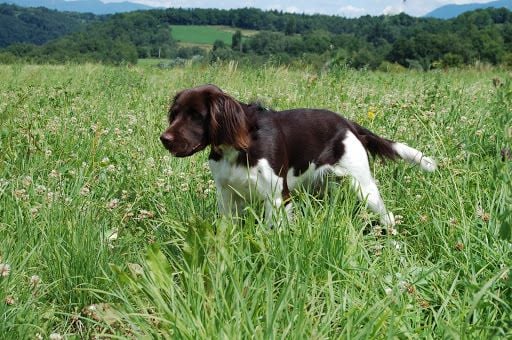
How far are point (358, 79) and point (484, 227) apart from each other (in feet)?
22.8

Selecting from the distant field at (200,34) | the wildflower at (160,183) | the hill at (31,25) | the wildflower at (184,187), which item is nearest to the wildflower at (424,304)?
the wildflower at (184,187)

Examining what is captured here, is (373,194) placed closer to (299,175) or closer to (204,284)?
(299,175)

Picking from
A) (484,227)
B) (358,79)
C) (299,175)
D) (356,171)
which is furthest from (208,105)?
(358,79)

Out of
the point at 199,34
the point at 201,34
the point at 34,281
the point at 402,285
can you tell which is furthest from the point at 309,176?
the point at 201,34

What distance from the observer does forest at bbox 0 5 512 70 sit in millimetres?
17250

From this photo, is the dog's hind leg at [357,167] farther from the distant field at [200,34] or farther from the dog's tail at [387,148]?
the distant field at [200,34]

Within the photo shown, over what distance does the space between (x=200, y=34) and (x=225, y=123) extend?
103617mm

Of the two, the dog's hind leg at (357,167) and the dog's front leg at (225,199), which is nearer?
the dog's front leg at (225,199)

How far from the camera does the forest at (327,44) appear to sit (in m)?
17.2

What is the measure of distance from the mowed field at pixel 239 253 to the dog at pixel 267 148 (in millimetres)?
134

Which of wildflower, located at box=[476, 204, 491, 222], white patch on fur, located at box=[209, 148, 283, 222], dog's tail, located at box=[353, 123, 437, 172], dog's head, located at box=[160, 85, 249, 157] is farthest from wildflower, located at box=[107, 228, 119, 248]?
dog's tail, located at box=[353, 123, 437, 172]

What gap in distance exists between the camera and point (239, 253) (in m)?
2.26

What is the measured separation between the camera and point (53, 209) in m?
→ 2.75

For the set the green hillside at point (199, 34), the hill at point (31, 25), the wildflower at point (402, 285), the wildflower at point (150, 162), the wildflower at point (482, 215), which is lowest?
the hill at point (31, 25)
